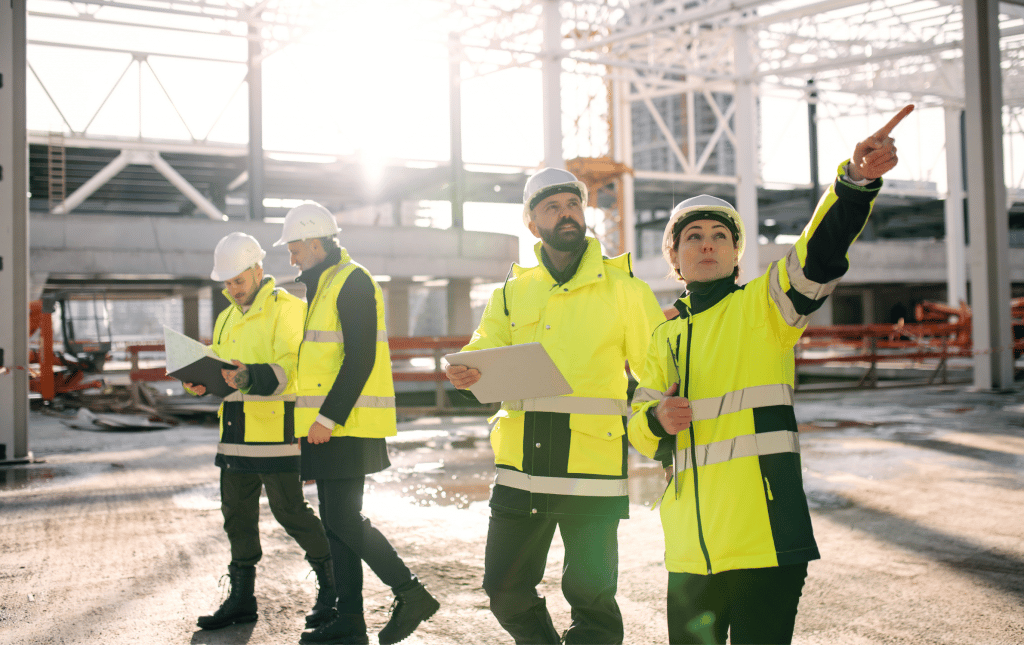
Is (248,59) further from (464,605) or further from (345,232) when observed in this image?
(464,605)

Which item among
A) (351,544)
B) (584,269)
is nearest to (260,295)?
(351,544)

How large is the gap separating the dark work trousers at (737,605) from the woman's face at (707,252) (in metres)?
0.85

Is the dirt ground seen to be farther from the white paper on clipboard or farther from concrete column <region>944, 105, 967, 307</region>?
concrete column <region>944, 105, 967, 307</region>

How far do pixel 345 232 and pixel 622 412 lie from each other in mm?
25832

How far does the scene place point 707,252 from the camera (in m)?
2.46

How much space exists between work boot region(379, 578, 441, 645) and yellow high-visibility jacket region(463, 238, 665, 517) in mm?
881

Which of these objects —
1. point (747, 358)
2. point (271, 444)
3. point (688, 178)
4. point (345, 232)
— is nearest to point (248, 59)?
point (345, 232)

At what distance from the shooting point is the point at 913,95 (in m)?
32.6

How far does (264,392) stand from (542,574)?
1723 mm

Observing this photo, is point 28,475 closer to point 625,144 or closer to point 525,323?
point 525,323

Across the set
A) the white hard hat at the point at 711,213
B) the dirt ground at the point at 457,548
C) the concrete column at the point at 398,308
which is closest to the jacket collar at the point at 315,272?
the dirt ground at the point at 457,548

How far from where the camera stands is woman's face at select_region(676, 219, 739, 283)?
2447 millimetres

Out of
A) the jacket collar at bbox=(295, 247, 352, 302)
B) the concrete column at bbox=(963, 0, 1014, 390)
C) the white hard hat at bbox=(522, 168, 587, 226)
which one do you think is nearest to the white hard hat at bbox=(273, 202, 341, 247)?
the jacket collar at bbox=(295, 247, 352, 302)

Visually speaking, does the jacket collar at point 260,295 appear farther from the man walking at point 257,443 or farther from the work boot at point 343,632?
the work boot at point 343,632
